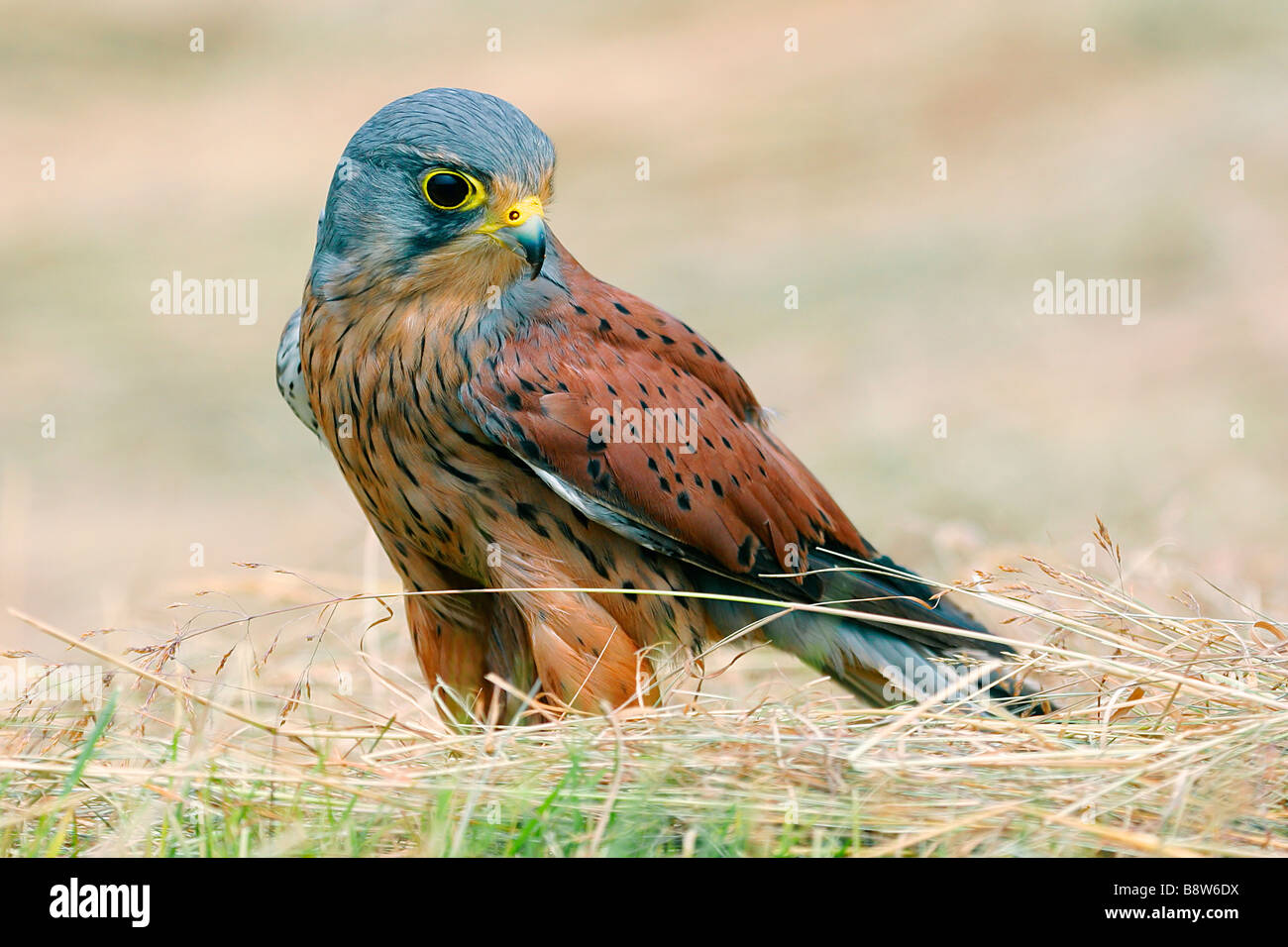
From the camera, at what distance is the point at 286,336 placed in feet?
14.0

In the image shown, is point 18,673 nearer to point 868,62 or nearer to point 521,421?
point 521,421

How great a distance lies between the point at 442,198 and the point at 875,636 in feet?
6.16

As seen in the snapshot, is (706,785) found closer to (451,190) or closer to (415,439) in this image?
(415,439)

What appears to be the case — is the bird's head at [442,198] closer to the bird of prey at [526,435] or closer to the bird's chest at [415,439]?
the bird of prey at [526,435]

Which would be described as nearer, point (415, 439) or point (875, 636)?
point (415, 439)

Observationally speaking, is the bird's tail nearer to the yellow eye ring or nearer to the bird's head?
the bird's head

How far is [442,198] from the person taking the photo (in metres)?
3.55

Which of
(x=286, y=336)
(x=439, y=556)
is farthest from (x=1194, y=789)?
(x=286, y=336)

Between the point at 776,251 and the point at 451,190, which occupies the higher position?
the point at 776,251

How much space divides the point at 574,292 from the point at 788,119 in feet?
39.9

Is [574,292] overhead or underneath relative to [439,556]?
overhead

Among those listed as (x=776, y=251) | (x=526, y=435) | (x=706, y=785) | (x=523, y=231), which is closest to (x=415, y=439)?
(x=526, y=435)

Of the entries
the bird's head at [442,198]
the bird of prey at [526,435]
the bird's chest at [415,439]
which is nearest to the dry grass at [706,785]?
the bird of prey at [526,435]

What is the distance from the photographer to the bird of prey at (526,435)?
11.6 feet
